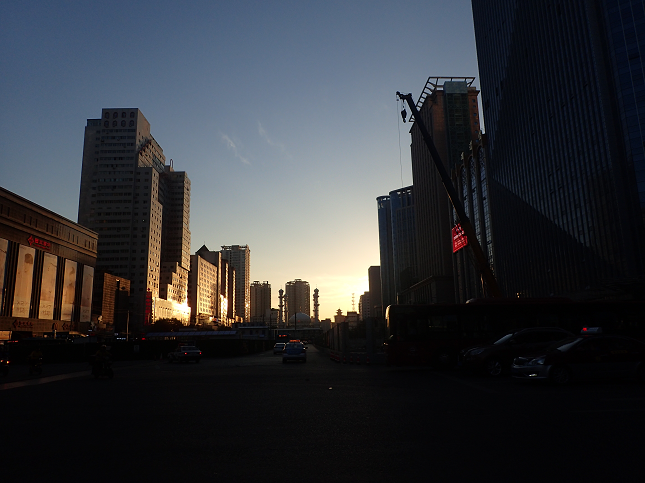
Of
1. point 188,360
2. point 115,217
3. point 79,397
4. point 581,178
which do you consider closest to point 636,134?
point 581,178

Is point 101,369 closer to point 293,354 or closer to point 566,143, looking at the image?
point 293,354

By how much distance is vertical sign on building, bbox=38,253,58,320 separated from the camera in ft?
260

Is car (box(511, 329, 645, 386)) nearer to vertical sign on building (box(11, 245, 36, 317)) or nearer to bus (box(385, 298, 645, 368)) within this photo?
bus (box(385, 298, 645, 368))

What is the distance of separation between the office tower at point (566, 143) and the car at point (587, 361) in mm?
38279

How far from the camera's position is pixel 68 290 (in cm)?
8800

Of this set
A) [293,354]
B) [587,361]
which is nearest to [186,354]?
[293,354]

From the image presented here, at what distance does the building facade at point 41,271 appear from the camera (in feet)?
235

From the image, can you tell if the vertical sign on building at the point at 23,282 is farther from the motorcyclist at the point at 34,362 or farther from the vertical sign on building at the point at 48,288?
the motorcyclist at the point at 34,362

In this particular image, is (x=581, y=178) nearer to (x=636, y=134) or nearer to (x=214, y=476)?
(x=636, y=134)

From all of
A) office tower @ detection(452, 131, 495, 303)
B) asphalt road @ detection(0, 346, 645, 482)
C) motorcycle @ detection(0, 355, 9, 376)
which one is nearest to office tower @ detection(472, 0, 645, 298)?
office tower @ detection(452, 131, 495, 303)

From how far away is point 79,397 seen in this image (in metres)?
14.1

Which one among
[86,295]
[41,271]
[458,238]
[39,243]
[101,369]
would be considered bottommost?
[101,369]

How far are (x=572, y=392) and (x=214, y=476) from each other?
35.5ft

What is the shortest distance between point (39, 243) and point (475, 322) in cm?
7813
